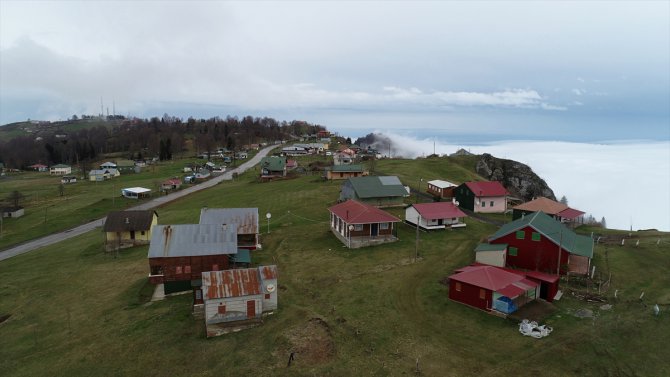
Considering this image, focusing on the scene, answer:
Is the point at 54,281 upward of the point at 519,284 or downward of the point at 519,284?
downward

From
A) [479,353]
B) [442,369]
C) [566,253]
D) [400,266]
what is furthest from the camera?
[400,266]

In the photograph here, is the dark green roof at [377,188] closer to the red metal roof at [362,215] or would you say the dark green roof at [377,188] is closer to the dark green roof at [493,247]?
the red metal roof at [362,215]

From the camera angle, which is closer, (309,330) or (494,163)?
(309,330)

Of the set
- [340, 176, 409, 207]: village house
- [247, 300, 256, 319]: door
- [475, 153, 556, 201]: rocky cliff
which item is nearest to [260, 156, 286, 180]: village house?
[340, 176, 409, 207]: village house

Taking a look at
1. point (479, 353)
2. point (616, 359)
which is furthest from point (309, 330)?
point (616, 359)

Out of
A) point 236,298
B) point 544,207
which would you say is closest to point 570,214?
point 544,207

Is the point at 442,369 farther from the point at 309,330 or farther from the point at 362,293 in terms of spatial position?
the point at 362,293

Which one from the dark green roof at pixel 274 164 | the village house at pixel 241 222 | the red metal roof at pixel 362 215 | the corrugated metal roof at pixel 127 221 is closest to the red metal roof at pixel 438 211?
the red metal roof at pixel 362 215
